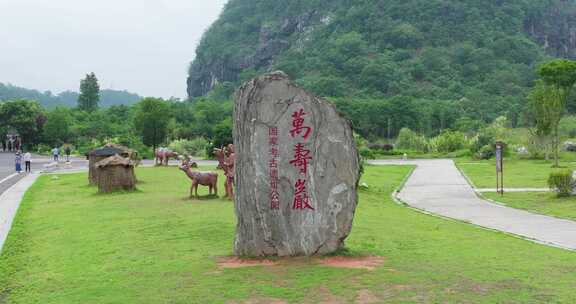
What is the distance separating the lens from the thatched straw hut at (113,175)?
20938 mm

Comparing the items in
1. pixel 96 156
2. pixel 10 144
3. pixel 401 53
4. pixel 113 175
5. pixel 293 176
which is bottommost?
pixel 113 175

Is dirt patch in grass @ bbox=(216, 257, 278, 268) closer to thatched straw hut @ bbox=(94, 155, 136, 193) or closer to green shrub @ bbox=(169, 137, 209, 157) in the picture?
thatched straw hut @ bbox=(94, 155, 136, 193)

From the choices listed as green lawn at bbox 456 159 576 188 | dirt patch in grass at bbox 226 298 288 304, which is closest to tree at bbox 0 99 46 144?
green lawn at bbox 456 159 576 188

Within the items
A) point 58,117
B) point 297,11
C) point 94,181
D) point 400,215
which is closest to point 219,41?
point 297,11

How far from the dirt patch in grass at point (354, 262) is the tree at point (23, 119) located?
6636cm

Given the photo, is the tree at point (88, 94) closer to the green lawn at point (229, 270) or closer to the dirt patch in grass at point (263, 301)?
the green lawn at point (229, 270)

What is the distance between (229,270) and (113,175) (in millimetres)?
12736

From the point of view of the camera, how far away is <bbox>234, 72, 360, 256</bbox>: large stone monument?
997 centimetres

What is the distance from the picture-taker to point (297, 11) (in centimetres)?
13312

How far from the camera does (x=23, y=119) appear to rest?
228ft

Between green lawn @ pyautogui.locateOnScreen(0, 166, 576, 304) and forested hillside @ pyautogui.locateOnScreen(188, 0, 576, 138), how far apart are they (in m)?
60.6

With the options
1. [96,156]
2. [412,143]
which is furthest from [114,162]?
[412,143]

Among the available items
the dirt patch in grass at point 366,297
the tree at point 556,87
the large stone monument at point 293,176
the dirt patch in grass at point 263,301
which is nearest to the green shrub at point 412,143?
the tree at point 556,87

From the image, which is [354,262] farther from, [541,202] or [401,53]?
[401,53]
